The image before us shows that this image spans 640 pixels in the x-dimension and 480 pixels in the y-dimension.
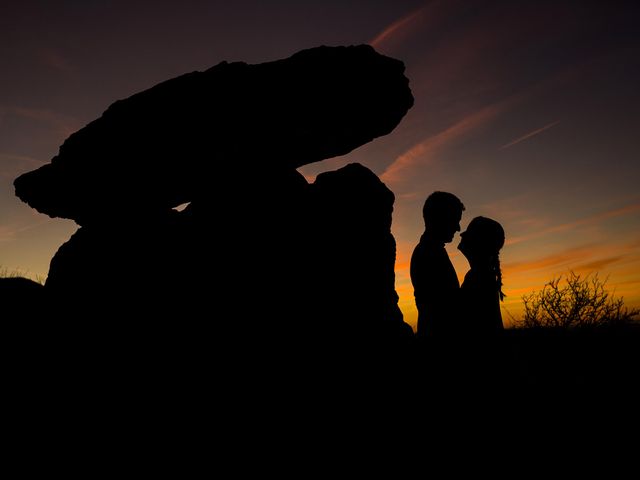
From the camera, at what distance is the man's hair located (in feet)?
16.2

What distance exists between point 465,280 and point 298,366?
298 centimetres

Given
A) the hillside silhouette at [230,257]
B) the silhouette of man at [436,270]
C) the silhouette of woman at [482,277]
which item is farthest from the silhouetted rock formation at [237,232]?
the silhouette of woman at [482,277]

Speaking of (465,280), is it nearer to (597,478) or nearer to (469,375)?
(469,375)

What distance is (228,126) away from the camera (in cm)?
761

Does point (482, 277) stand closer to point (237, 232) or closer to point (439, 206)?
point (439, 206)

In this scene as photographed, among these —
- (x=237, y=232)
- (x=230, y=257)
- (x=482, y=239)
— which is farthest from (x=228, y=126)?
(x=482, y=239)

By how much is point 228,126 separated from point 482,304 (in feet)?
18.6

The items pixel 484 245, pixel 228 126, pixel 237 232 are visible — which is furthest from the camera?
pixel 228 126

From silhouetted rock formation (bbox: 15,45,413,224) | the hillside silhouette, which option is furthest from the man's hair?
silhouetted rock formation (bbox: 15,45,413,224)

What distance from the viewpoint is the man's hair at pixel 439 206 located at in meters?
4.94

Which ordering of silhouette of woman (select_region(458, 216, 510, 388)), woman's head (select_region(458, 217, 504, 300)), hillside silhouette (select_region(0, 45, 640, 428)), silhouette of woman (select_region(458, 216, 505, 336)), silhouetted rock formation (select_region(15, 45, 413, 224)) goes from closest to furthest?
silhouette of woman (select_region(458, 216, 510, 388)) → silhouette of woman (select_region(458, 216, 505, 336)) → woman's head (select_region(458, 217, 504, 300)) → hillside silhouette (select_region(0, 45, 640, 428)) → silhouetted rock formation (select_region(15, 45, 413, 224))

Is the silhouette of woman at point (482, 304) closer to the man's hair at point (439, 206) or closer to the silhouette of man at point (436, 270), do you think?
the silhouette of man at point (436, 270)

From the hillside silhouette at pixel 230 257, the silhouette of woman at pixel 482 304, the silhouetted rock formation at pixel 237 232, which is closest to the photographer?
the silhouette of woman at pixel 482 304

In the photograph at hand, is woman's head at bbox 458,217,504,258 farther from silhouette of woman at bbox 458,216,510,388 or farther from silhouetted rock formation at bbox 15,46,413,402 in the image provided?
silhouetted rock formation at bbox 15,46,413,402
